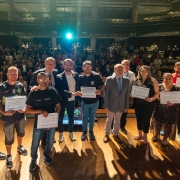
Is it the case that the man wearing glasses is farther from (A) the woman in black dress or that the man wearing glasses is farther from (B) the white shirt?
(A) the woman in black dress

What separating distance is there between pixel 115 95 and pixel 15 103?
1.56 meters

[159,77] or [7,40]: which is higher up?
[7,40]

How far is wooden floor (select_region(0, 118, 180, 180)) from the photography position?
8.41ft

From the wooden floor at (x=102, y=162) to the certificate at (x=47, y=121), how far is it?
67cm

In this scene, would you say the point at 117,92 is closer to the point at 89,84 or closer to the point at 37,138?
the point at 89,84

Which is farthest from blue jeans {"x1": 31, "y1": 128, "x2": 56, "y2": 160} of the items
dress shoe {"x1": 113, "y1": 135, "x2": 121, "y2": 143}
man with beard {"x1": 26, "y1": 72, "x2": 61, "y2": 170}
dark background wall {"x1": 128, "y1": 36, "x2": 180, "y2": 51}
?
dark background wall {"x1": 128, "y1": 36, "x2": 180, "y2": 51}

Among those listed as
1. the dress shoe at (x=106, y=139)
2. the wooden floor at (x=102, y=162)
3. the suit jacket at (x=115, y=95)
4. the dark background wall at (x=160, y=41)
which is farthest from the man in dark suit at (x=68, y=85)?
the dark background wall at (x=160, y=41)

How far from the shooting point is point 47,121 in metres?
2.46

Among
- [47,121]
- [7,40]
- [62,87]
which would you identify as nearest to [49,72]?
[62,87]

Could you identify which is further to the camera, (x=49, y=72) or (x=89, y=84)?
(x=89, y=84)

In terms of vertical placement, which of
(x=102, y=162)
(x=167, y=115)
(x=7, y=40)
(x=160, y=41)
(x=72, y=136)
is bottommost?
(x=102, y=162)

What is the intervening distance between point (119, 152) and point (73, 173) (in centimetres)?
91

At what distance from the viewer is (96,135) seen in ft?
12.3

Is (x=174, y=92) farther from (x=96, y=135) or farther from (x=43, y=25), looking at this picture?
(x=43, y=25)
